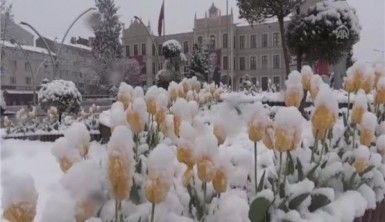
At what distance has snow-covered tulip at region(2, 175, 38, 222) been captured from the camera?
2.69ft

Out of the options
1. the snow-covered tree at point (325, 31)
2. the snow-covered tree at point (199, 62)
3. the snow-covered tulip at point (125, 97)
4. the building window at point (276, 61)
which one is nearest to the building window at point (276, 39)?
the building window at point (276, 61)

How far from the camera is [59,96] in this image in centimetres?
1050

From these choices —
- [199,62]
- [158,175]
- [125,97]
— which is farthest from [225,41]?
[158,175]

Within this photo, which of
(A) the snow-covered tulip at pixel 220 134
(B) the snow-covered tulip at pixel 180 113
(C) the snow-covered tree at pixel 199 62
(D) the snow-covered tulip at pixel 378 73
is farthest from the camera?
(C) the snow-covered tree at pixel 199 62

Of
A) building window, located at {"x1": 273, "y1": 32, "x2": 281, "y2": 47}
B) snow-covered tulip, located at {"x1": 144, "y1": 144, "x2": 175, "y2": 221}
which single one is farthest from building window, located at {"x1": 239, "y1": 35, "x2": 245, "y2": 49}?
snow-covered tulip, located at {"x1": 144, "y1": 144, "x2": 175, "y2": 221}

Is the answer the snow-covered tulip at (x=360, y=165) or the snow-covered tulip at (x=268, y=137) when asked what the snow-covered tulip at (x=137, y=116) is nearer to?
the snow-covered tulip at (x=268, y=137)

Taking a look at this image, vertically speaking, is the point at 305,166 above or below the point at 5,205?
below

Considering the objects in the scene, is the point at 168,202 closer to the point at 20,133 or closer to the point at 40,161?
the point at 40,161

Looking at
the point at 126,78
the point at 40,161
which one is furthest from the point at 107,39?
the point at 40,161

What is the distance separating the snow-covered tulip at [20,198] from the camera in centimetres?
82

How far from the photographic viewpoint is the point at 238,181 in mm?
1761

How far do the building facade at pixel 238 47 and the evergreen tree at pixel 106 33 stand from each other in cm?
751

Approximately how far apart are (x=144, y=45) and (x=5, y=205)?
59.7 metres

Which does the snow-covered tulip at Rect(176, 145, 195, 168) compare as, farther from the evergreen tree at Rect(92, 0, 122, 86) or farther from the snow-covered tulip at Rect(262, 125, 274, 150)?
the evergreen tree at Rect(92, 0, 122, 86)
